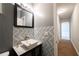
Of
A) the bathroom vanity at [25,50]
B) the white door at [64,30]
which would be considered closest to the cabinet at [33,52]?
the bathroom vanity at [25,50]

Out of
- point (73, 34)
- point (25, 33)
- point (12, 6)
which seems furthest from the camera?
point (73, 34)

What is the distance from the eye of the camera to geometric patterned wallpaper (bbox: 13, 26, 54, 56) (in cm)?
125

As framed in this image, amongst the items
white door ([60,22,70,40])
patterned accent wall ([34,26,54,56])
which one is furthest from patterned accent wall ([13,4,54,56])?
white door ([60,22,70,40])

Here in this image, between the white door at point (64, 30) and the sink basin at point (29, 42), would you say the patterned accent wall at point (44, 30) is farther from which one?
the white door at point (64, 30)

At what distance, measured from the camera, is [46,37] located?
53.9 inches

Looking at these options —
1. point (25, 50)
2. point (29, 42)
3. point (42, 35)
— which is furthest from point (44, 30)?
point (25, 50)

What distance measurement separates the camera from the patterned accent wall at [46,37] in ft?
4.36

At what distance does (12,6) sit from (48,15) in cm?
52

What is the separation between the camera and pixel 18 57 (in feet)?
3.51

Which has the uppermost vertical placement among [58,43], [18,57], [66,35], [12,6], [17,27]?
[12,6]

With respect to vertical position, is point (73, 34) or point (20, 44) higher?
point (73, 34)

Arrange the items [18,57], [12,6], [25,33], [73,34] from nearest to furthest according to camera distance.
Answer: [18,57]
[12,6]
[25,33]
[73,34]

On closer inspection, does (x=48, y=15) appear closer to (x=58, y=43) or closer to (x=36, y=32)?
(x=36, y=32)

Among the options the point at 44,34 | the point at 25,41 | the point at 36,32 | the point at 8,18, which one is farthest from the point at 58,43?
the point at 8,18
